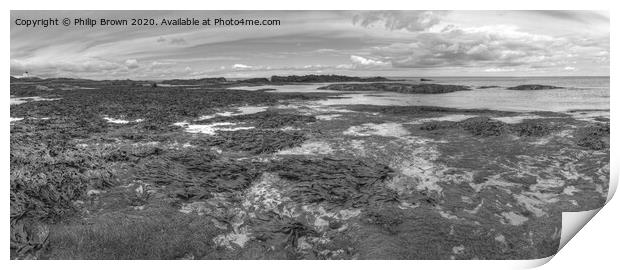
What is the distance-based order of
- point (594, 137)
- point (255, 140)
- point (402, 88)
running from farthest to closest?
point (402, 88)
point (255, 140)
point (594, 137)

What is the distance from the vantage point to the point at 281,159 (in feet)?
36.1

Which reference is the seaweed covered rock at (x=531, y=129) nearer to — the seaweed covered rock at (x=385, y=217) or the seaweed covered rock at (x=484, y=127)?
the seaweed covered rock at (x=484, y=127)

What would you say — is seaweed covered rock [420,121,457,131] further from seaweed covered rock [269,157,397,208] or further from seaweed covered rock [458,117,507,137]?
seaweed covered rock [269,157,397,208]

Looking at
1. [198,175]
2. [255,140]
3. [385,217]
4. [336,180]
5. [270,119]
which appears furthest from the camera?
[270,119]

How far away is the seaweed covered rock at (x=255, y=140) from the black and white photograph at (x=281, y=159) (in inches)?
4.1

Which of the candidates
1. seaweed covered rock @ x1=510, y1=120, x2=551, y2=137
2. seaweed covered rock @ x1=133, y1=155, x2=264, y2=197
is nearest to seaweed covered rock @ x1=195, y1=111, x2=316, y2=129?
seaweed covered rock @ x1=133, y1=155, x2=264, y2=197

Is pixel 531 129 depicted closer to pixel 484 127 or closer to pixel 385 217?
pixel 484 127

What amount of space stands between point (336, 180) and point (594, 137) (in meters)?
9.23

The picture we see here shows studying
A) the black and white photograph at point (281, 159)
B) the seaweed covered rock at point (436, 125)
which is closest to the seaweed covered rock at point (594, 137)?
the black and white photograph at point (281, 159)

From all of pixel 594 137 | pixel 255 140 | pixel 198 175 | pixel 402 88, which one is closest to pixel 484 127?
pixel 594 137

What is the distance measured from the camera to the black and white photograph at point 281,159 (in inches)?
293

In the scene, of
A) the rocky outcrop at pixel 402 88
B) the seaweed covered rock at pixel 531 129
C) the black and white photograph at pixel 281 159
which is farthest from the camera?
the rocky outcrop at pixel 402 88

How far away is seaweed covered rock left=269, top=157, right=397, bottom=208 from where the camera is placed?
28.5 ft

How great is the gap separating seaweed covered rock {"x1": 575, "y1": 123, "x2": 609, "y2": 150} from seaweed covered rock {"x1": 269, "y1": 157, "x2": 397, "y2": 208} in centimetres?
690
